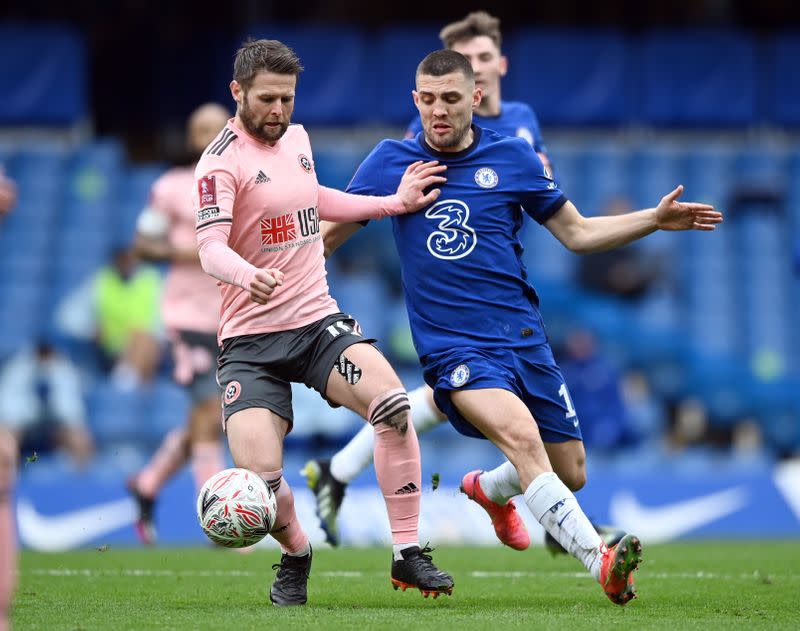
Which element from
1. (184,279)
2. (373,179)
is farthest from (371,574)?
(184,279)

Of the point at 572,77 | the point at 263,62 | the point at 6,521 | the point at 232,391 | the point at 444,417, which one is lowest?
the point at 6,521

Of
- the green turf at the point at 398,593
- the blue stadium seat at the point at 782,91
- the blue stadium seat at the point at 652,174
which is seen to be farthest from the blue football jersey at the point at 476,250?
the blue stadium seat at the point at 782,91

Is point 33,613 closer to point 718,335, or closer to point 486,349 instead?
point 486,349

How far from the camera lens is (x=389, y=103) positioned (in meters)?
17.3

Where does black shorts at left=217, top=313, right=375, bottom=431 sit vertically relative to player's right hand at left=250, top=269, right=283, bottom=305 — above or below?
below

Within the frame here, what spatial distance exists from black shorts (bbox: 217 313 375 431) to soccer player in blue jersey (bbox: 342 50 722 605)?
1.38 feet

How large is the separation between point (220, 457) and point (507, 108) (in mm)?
2860

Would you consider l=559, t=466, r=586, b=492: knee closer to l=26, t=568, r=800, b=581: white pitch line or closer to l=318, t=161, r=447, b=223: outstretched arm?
l=26, t=568, r=800, b=581: white pitch line

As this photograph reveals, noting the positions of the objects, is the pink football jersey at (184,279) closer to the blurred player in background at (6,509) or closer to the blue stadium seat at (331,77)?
the blurred player in background at (6,509)

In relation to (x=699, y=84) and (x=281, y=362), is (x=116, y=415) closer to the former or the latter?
(x=699, y=84)

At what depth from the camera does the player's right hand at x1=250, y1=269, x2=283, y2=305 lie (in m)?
5.58

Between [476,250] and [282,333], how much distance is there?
96cm

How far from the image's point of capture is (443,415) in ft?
25.4

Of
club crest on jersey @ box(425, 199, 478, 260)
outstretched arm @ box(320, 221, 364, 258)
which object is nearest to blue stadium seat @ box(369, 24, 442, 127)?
outstretched arm @ box(320, 221, 364, 258)
